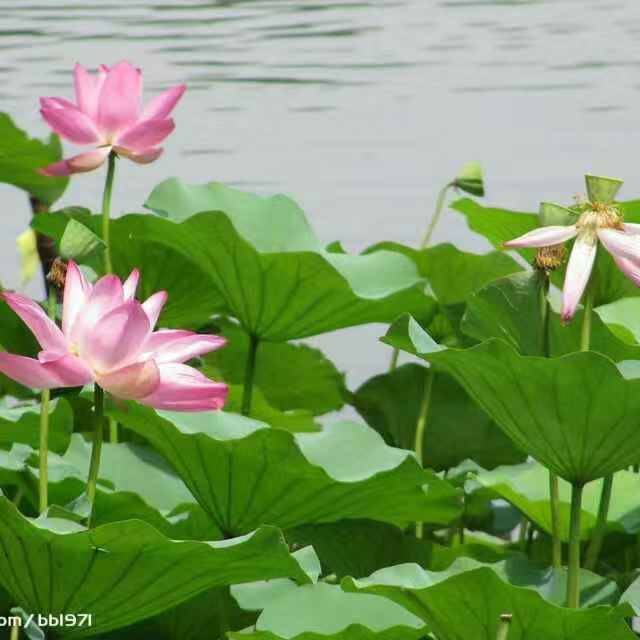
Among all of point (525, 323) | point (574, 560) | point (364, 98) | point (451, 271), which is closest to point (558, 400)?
point (574, 560)

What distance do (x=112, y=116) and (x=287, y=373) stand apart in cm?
49

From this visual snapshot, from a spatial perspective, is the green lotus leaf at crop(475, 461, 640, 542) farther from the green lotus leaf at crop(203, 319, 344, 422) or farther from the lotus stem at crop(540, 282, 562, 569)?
the green lotus leaf at crop(203, 319, 344, 422)

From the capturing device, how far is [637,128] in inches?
137

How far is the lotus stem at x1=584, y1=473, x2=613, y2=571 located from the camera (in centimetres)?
139

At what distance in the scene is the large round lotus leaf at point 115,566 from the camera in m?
1.08

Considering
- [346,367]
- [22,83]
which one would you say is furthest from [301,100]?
[346,367]

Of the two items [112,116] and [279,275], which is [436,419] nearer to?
[279,275]

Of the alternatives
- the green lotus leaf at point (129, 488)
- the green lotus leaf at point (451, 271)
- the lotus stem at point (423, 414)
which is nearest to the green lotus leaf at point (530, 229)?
the green lotus leaf at point (451, 271)

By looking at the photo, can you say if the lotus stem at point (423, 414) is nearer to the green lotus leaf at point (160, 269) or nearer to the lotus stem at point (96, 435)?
the green lotus leaf at point (160, 269)

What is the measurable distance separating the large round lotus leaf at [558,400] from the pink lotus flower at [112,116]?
0.37m

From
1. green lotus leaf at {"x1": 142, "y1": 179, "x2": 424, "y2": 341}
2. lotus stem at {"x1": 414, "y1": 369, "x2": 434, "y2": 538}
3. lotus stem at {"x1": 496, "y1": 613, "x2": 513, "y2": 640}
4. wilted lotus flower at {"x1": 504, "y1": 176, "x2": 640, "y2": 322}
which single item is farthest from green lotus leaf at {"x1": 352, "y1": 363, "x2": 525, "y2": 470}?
lotus stem at {"x1": 496, "y1": 613, "x2": 513, "y2": 640}

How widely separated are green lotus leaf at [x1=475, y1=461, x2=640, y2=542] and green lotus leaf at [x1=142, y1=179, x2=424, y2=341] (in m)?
0.22

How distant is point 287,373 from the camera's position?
6.26 ft

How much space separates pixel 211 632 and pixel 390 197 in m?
1.75
